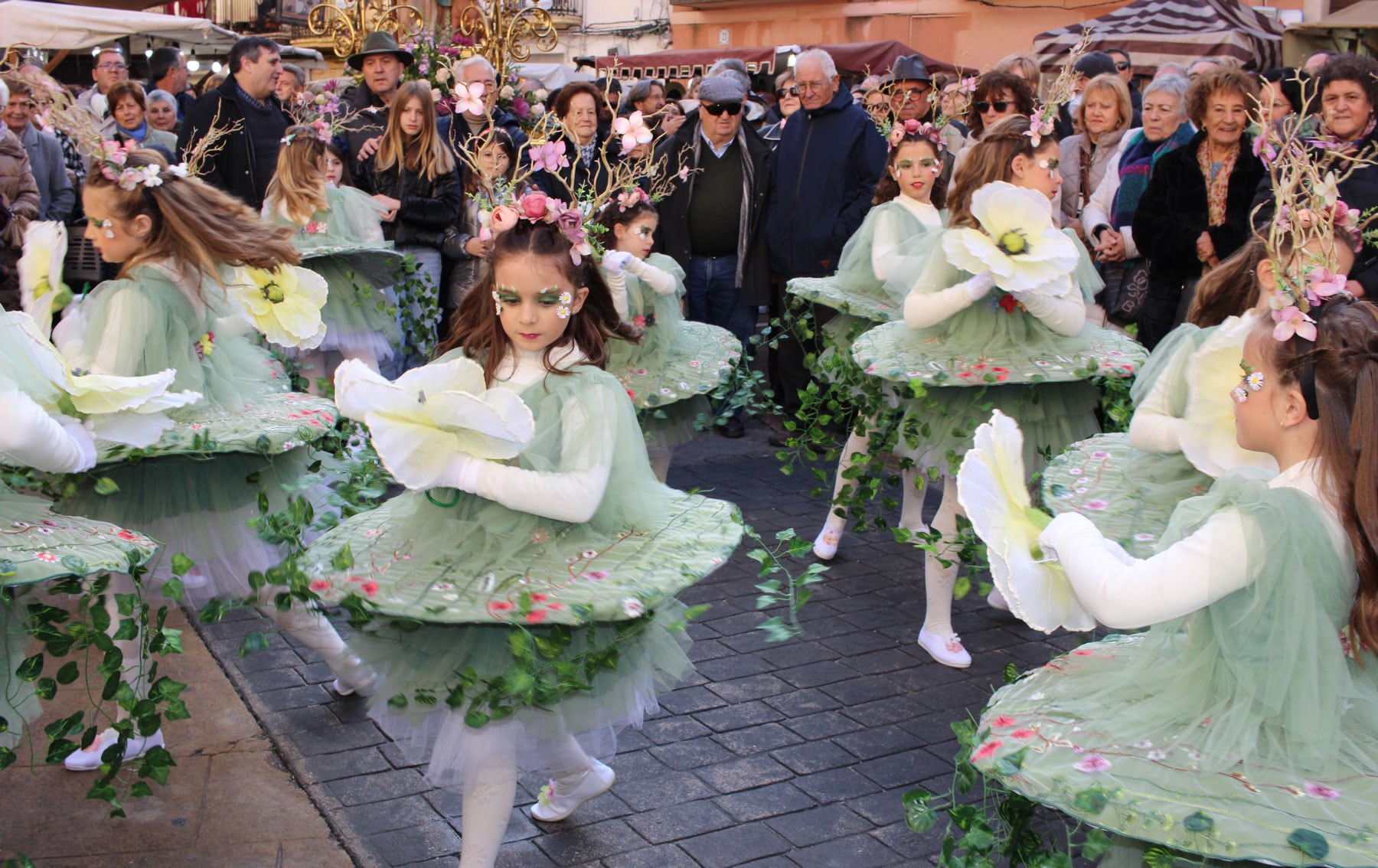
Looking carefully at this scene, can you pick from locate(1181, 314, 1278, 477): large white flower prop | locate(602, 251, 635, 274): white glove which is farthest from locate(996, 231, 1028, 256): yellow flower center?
locate(602, 251, 635, 274): white glove

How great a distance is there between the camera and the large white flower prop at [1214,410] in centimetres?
333

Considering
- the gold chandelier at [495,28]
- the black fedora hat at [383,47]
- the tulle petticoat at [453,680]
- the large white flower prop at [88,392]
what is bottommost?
the tulle petticoat at [453,680]

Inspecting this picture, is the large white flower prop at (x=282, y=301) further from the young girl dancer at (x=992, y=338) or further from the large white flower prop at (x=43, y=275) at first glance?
the young girl dancer at (x=992, y=338)

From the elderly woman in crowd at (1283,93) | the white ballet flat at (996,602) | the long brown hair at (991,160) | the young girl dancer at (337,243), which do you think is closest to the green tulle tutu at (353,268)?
the young girl dancer at (337,243)

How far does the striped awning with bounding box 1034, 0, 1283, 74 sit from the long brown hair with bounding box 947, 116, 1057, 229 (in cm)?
768

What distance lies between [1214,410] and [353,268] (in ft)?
16.9

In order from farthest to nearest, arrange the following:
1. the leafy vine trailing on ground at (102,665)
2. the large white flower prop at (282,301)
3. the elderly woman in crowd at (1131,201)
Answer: the elderly woman in crowd at (1131,201) → the large white flower prop at (282,301) → the leafy vine trailing on ground at (102,665)

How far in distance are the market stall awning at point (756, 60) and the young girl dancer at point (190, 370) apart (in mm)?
12623

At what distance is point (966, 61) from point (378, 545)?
20800 millimetres

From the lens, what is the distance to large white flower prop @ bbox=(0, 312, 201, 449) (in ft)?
10.5

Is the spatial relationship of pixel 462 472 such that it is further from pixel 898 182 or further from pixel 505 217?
pixel 898 182

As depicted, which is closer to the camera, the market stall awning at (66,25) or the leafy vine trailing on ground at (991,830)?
the leafy vine trailing on ground at (991,830)

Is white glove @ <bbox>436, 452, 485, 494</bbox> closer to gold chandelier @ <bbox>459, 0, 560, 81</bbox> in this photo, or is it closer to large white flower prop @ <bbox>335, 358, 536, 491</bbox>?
large white flower prop @ <bbox>335, 358, 536, 491</bbox>

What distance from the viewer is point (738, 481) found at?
7.26 meters
